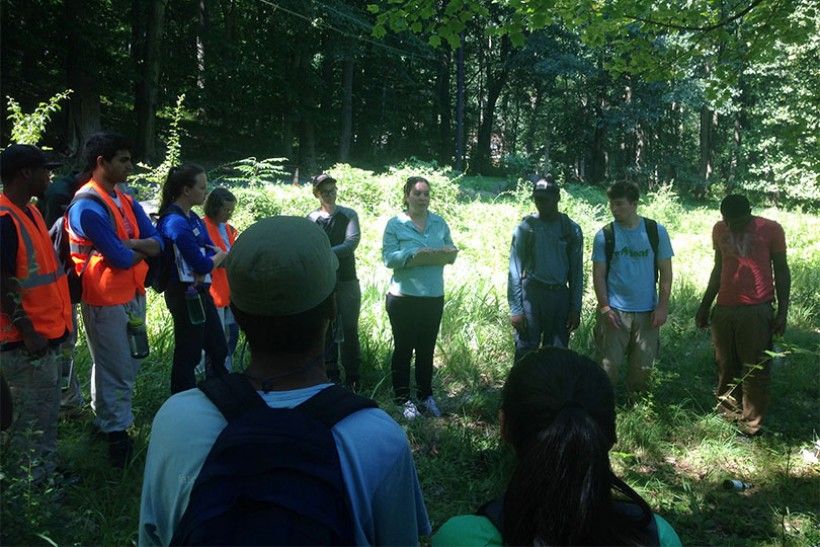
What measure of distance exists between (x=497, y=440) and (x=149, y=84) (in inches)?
652

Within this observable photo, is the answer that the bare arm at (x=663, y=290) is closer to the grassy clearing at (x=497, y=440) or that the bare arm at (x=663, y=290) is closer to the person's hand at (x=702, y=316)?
the person's hand at (x=702, y=316)

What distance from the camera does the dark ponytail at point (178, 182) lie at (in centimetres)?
422

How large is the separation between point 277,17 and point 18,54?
36.6ft

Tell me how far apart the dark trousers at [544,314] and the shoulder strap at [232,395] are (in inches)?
147

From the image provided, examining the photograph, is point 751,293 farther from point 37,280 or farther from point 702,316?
point 37,280

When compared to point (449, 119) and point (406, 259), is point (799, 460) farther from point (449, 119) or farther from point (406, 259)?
point (449, 119)

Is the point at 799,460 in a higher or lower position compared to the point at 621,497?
lower

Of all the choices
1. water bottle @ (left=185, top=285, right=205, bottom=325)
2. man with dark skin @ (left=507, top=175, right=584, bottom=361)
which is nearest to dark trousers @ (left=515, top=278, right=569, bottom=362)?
man with dark skin @ (left=507, top=175, right=584, bottom=361)

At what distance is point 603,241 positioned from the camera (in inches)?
191

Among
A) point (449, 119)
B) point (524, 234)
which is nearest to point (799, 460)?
point (524, 234)

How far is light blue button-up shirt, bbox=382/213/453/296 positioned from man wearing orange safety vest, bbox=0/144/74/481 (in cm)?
226

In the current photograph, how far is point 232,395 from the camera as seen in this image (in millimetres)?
1243

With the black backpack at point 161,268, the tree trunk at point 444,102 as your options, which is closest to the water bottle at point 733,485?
the black backpack at point 161,268

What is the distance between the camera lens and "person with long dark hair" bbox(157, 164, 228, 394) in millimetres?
4074
